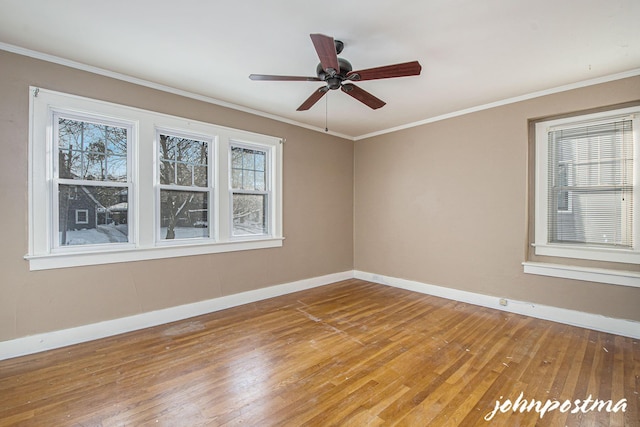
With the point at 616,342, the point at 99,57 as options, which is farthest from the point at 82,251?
the point at 616,342

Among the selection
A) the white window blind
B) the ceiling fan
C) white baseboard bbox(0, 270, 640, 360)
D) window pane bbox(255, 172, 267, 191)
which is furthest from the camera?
window pane bbox(255, 172, 267, 191)

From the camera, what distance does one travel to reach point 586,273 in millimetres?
3145

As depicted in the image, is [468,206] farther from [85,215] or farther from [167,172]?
[85,215]

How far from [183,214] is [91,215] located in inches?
35.3

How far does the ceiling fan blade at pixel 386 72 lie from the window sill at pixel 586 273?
2880 millimetres

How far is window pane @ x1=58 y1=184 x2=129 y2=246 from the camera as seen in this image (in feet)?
9.15

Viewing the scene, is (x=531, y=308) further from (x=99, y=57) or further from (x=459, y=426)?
(x=99, y=57)

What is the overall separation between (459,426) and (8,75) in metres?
4.44

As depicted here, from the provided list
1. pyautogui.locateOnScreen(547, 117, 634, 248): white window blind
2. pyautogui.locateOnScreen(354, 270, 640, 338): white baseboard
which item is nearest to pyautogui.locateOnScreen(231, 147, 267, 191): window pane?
pyautogui.locateOnScreen(354, 270, 640, 338): white baseboard

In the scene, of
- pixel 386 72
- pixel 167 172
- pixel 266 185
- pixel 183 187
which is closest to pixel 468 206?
pixel 386 72

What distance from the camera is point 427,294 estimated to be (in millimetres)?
4383

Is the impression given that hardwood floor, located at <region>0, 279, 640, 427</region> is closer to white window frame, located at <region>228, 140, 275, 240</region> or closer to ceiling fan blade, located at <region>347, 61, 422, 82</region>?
white window frame, located at <region>228, 140, 275, 240</region>

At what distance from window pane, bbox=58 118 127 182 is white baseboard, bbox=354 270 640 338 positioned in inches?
169

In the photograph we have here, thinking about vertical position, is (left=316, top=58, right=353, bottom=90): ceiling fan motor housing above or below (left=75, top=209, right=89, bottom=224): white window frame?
above
